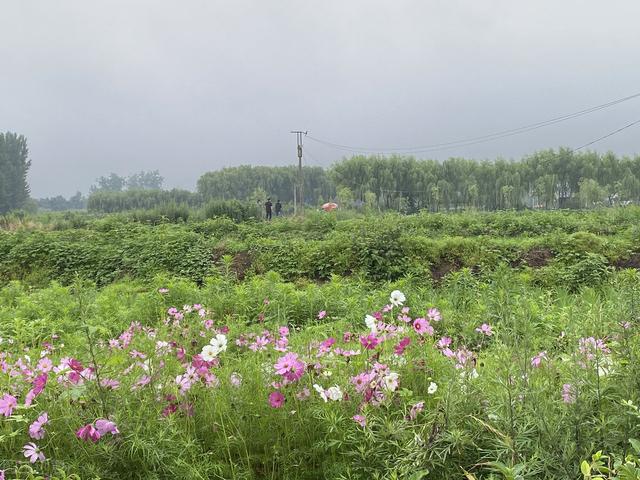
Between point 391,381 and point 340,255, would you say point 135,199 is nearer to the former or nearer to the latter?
point 340,255

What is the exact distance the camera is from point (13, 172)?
7194 centimetres

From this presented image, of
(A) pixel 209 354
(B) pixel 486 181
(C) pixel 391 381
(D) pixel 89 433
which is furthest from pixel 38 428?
(B) pixel 486 181

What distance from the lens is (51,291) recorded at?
6273 millimetres

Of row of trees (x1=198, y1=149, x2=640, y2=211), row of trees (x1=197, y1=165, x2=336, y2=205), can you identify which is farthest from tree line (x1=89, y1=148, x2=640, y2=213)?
row of trees (x1=197, y1=165, x2=336, y2=205)

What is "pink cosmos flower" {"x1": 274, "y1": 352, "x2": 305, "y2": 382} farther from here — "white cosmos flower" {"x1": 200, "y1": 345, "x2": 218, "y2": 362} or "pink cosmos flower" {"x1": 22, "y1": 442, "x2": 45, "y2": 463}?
"pink cosmos flower" {"x1": 22, "y1": 442, "x2": 45, "y2": 463}

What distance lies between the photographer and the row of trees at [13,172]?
68938mm

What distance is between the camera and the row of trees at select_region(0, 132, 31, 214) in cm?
6894

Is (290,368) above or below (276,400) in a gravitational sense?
above

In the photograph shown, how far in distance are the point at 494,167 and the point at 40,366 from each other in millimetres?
56733

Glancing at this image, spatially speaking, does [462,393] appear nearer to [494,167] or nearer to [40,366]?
[40,366]

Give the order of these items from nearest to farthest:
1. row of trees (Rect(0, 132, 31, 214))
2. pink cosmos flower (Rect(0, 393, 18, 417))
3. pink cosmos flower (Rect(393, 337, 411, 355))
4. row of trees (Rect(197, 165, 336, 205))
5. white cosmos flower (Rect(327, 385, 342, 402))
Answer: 1. pink cosmos flower (Rect(0, 393, 18, 417))
2. white cosmos flower (Rect(327, 385, 342, 402))
3. pink cosmos flower (Rect(393, 337, 411, 355))
4. row of trees (Rect(0, 132, 31, 214))
5. row of trees (Rect(197, 165, 336, 205))

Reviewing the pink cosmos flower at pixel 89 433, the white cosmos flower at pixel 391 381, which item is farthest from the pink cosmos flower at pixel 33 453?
the white cosmos flower at pixel 391 381

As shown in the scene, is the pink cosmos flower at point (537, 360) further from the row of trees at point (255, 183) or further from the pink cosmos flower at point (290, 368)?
the row of trees at point (255, 183)

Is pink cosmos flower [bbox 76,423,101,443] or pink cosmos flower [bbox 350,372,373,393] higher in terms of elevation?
pink cosmos flower [bbox 350,372,373,393]
